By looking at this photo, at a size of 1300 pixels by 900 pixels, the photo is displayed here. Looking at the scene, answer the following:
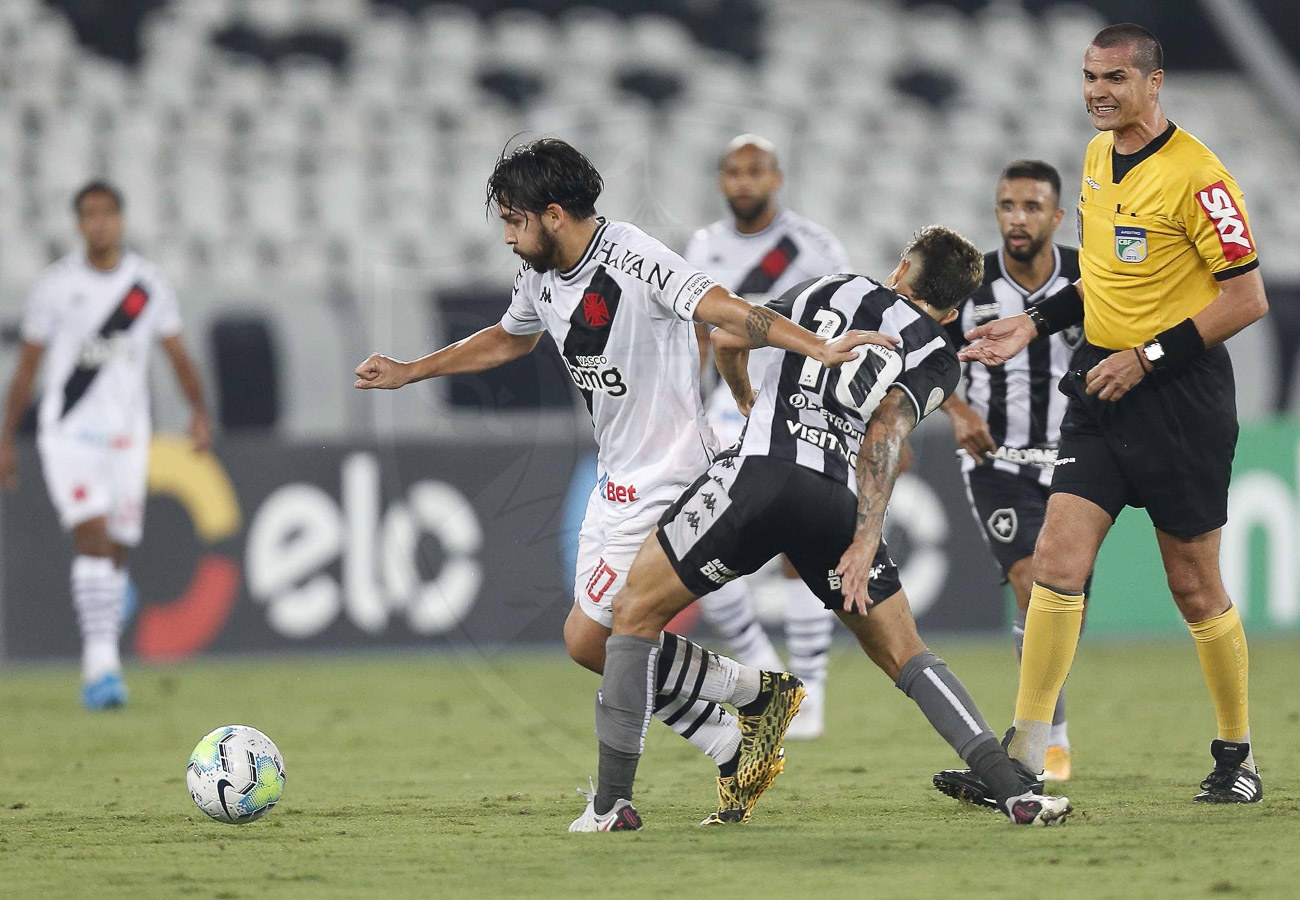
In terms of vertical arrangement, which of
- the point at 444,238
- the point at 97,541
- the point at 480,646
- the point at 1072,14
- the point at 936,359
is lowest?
the point at 480,646

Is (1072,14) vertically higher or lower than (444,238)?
higher

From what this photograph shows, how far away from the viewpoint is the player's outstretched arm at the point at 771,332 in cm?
468

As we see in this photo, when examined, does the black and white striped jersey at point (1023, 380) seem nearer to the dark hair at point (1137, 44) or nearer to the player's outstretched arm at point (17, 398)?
the dark hair at point (1137, 44)

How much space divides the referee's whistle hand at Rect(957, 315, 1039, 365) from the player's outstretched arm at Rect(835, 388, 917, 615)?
17.9 inches

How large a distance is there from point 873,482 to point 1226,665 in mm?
1542

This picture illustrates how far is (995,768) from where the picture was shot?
5016 millimetres

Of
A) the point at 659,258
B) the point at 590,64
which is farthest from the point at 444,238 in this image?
the point at 659,258

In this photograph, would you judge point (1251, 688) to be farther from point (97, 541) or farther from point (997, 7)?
point (997, 7)

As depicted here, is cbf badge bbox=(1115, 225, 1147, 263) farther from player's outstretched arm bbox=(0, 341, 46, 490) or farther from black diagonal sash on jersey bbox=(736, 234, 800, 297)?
player's outstretched arm bbox=(0, 341, 46, 490)

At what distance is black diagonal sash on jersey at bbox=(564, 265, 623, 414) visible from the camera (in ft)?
17.1

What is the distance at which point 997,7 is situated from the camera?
18672 mm

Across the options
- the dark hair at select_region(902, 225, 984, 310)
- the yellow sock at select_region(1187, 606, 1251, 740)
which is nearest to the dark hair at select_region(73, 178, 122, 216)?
the dark hair at select_region(902, 225, 984, 310)

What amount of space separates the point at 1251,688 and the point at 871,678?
220cm

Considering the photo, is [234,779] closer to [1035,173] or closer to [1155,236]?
[1155,236]
